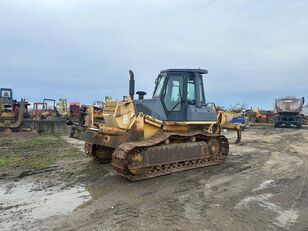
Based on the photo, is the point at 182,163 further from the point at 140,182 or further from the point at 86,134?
the point at 86,134

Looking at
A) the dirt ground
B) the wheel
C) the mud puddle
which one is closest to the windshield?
the wheel

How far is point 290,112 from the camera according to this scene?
30234 mm

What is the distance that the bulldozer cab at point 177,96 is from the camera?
9.88 metres

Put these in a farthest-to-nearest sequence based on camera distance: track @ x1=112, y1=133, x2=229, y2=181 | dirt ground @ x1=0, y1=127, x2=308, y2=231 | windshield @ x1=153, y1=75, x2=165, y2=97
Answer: windshield @ x1=153, y1=75, x2=165, y2=97
track @ x1=112, y1=133, x2=229, y2=181
dirt ground @ x1=0, y1=127, x2=308, y2=231

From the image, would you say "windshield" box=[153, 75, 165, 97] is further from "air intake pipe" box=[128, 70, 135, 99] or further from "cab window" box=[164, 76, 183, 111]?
"air intake pipe" box=[128, 70, 135, 99]

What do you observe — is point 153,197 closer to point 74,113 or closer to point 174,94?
point 174,94

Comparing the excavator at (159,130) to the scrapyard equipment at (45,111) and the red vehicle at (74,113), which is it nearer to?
the red vehicle at (74,113)

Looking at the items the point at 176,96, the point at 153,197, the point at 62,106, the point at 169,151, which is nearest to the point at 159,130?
the point at 169,151

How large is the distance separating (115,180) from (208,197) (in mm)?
2491

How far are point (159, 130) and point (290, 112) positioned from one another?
23.8 meters

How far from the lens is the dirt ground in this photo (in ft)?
18.3

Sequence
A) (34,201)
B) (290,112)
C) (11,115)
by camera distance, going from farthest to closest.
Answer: (290,112), (11,115), (34,201)

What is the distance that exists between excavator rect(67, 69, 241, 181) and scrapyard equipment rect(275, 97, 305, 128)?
2084 cm

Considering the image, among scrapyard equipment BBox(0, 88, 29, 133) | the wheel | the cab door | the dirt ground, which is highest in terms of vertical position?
the cab door
